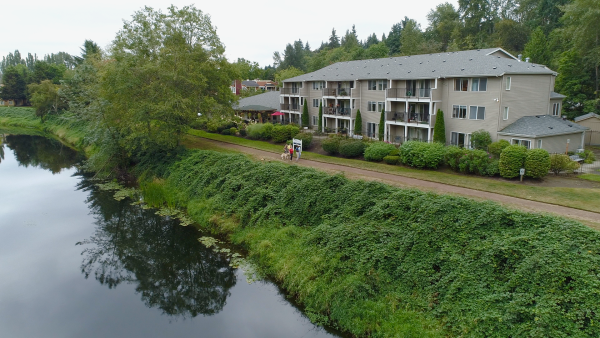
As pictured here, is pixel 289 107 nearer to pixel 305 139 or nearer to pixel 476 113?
pixel 305 139

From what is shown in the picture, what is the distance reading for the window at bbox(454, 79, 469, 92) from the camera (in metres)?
36.4

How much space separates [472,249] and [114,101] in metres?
30.2

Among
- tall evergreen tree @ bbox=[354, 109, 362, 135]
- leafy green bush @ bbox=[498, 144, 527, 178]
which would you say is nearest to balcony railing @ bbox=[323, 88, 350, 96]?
tall evergreen tree @ bbox=[354, 109, 362, 135]

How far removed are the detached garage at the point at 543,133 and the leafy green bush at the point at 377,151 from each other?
377 inches

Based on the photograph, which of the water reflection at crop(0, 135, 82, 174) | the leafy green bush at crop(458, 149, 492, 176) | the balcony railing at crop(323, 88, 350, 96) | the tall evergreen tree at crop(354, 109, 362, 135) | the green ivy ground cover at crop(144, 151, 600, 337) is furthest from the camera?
the balcony railing at crop(323, 88, 350, 96)

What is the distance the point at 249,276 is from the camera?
20.1m

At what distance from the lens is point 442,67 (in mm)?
39281

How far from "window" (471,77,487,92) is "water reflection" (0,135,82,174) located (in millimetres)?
41504

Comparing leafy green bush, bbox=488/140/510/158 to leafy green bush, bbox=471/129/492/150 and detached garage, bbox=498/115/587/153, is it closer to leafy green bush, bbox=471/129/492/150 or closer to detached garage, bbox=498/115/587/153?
leafy green bush, bbox=471/129/492/150

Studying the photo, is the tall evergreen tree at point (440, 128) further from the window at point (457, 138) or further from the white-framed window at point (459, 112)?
the white-framed window at point (459, 112)

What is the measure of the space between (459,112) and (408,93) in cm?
549

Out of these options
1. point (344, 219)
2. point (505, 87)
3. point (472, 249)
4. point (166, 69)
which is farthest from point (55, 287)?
point (505, 87)

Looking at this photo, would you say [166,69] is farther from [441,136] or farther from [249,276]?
[441,136]

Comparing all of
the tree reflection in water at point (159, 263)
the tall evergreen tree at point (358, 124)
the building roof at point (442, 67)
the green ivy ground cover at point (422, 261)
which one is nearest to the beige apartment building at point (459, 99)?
the building roof at point (442, 67)
